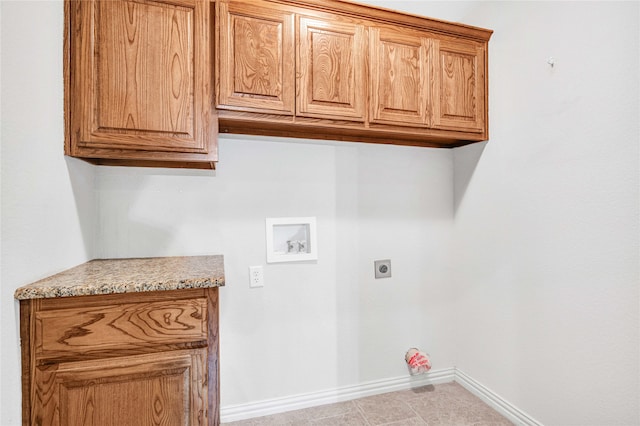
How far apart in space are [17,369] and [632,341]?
222 cm

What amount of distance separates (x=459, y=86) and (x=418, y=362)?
173cm

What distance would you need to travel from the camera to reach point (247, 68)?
1.52 meters

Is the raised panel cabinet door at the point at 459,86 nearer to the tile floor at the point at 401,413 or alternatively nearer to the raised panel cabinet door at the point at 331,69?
the raised panel cabinet door at the point at 331,69

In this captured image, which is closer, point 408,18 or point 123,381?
point 123,381

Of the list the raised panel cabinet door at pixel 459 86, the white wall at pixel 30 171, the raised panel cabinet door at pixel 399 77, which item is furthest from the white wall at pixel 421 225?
the raised panel cabinet door at pixel 399 77

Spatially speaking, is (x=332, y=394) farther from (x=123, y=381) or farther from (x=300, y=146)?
(x=300, y=146)

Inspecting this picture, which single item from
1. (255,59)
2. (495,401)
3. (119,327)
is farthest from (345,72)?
(495,401)

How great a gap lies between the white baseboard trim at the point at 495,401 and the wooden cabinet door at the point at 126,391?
1679 millimetres

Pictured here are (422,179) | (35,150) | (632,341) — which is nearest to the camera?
(35,150)

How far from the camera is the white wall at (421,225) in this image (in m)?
1.23

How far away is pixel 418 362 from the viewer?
209 cm

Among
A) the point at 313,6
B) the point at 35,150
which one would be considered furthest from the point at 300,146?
the point at 35,150

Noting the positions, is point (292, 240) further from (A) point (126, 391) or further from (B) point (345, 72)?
(A) point (126, 391)

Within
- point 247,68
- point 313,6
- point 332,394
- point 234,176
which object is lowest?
point 332,394
